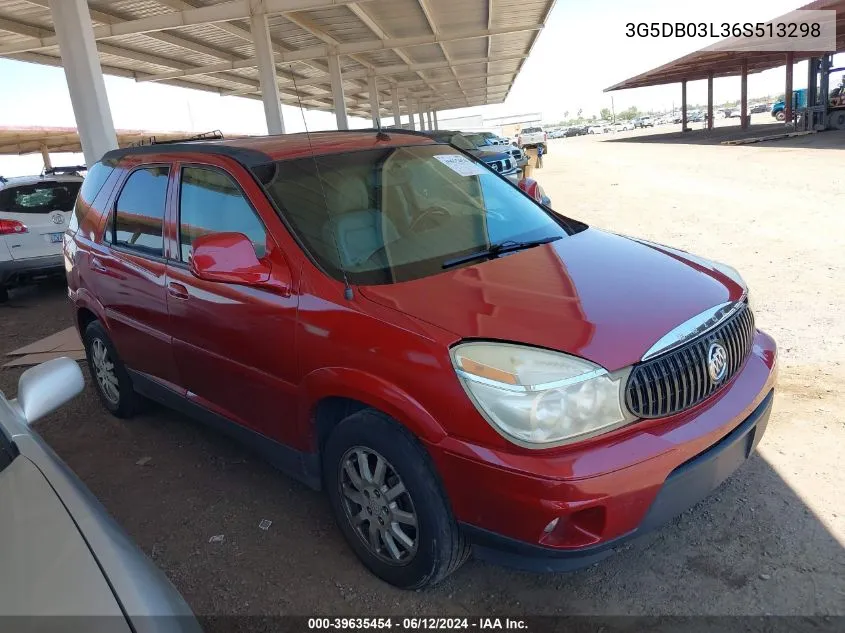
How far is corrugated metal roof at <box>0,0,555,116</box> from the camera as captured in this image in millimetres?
14680

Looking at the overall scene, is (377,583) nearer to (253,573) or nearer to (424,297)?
(253,573)

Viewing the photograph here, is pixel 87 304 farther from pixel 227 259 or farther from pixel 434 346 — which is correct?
pixel 434 346

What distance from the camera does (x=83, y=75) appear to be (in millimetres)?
10859

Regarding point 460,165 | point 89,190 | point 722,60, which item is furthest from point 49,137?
point 722,60

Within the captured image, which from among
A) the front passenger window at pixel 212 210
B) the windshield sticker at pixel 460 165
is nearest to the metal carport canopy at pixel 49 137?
the front passenger window at pixel 212 210

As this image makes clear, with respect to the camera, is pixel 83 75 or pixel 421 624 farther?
pixel 83 75

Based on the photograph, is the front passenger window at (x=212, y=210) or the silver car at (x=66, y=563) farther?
the front passenger window at (x=212, y=210)

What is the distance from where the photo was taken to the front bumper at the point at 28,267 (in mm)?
8344

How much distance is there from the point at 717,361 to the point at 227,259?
1.99m

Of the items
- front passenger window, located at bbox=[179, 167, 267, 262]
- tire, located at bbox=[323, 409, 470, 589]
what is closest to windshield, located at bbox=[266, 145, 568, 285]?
A: front passenger window, located at bbox=[179, 167, 267, 262]

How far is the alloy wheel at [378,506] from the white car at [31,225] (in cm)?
778

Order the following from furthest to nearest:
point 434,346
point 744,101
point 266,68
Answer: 1. point 744,101
2. point 266,68
3. point 434,346

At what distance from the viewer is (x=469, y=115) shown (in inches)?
3656

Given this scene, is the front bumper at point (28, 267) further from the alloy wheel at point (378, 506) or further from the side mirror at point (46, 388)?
the alloy wheel at point (378, 506)
